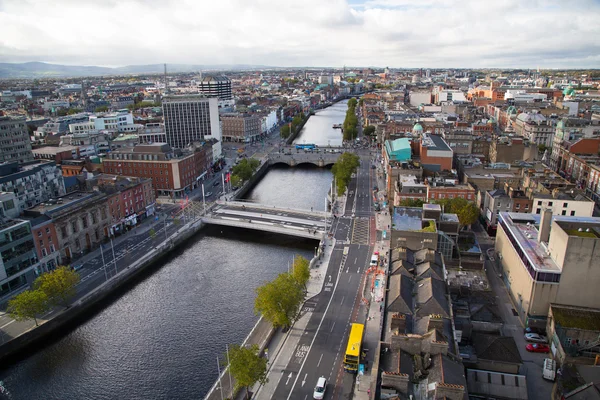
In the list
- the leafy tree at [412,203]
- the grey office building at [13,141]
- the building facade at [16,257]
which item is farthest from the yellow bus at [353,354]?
the grey office building at [13,141]

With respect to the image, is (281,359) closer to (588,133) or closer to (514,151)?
(514,151)

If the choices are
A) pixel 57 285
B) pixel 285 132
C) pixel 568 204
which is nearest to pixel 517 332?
pixel 568 204

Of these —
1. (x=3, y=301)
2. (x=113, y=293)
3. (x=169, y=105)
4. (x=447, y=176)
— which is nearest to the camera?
(x=3, y=301)

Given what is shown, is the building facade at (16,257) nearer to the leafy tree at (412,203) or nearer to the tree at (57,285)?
the tree at (57,285)

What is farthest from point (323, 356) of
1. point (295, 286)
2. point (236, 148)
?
point (236, 148)

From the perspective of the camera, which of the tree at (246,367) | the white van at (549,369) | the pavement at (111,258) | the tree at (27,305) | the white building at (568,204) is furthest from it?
the white building at (568,204)

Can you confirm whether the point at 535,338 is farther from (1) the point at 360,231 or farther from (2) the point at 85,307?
(2) the point at 85,307
